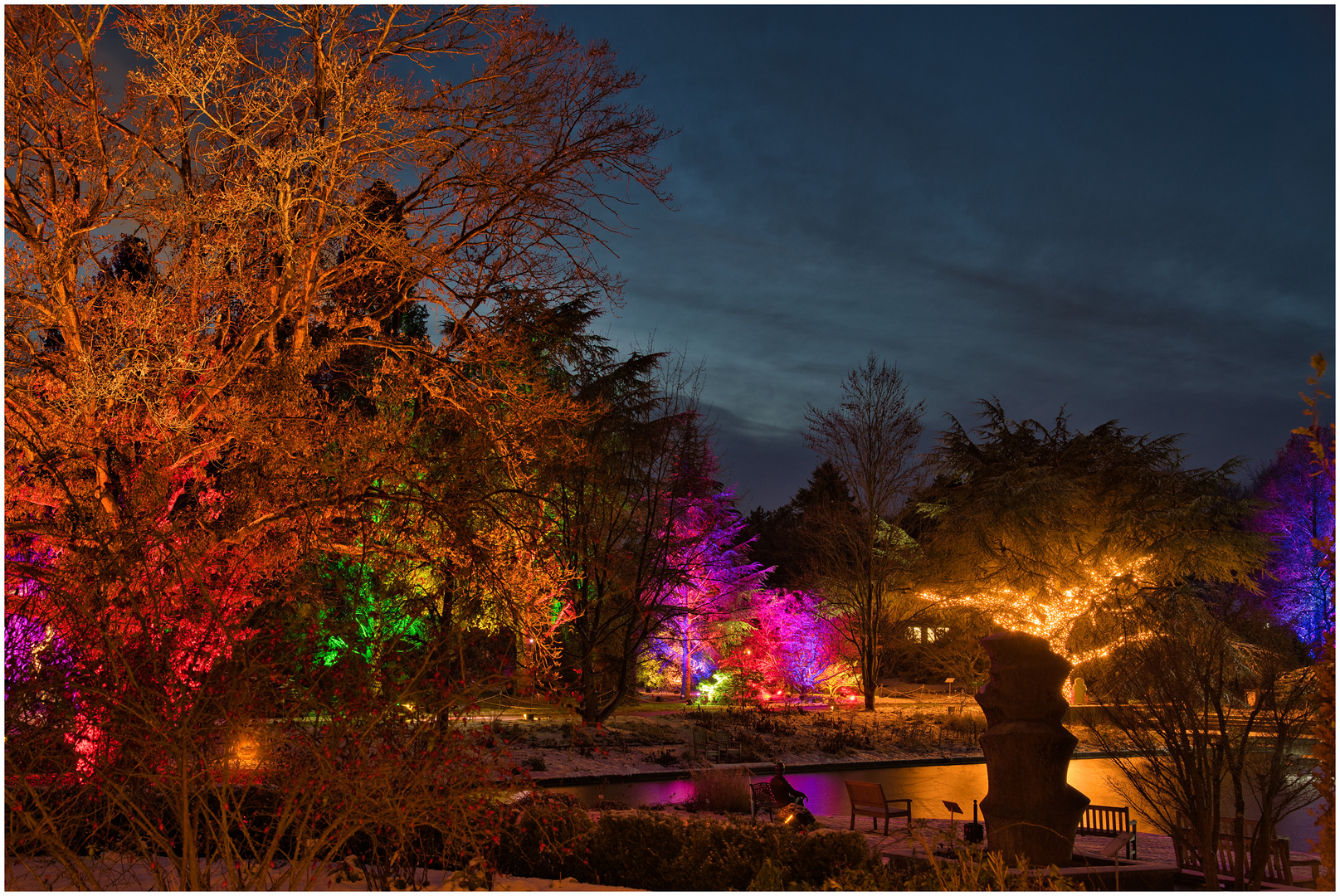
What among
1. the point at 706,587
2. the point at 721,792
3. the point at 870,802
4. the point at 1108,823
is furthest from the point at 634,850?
the point at 706,587

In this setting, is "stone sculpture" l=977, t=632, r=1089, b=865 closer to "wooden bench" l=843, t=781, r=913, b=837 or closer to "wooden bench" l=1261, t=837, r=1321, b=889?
"wooden bench" l=1261, t=837, r=1321, b=889

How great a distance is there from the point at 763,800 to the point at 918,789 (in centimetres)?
645

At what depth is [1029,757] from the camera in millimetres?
8875

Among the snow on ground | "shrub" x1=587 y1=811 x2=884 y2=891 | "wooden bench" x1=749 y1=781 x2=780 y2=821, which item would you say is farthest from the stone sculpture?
the snow on ground

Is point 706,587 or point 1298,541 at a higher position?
point 1298,541

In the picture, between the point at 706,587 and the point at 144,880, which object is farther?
the point at 706,587

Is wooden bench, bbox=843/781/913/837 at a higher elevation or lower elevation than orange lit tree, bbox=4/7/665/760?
lower

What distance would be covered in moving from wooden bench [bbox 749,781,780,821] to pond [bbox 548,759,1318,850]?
2.28 meters

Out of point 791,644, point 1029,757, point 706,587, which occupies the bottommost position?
point 1029,757

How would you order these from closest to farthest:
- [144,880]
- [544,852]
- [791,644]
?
[144,880] → [544,852] → [791,644]

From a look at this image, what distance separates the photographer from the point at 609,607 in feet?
86.9

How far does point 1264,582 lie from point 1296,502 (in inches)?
264

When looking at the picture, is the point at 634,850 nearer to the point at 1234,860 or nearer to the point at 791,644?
the point at 1234,860

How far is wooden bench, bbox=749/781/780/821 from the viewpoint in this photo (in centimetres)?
1160
